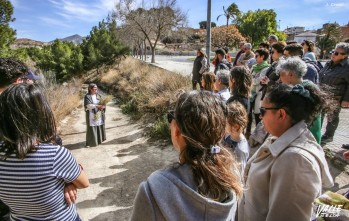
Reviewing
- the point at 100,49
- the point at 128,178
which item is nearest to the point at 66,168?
the point at 128,178

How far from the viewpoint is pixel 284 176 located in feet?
4.62

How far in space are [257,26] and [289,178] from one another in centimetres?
4942

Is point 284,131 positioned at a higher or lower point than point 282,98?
lower

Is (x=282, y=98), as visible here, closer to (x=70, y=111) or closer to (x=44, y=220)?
(x=44, y=220)

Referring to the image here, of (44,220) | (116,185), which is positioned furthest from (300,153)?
(116,185)

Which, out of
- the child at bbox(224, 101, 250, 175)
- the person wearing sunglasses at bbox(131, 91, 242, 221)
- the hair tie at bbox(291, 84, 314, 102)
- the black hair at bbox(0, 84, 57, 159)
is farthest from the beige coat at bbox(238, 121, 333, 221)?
the black hair at bbox(0, 84, 57, 159)

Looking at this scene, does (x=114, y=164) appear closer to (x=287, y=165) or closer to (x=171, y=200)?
(x=287, y=165)

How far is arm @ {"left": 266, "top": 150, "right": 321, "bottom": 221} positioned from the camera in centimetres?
139

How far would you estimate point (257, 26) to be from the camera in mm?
46156

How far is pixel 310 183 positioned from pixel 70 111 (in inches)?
419

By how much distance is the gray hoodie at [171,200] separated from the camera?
1.04m

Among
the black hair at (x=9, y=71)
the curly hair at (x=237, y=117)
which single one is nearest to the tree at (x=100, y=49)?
the black hair at (x=9, y=71)

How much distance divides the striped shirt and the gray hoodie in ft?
2.29

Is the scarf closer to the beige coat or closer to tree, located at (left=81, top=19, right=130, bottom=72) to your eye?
the beige coat
